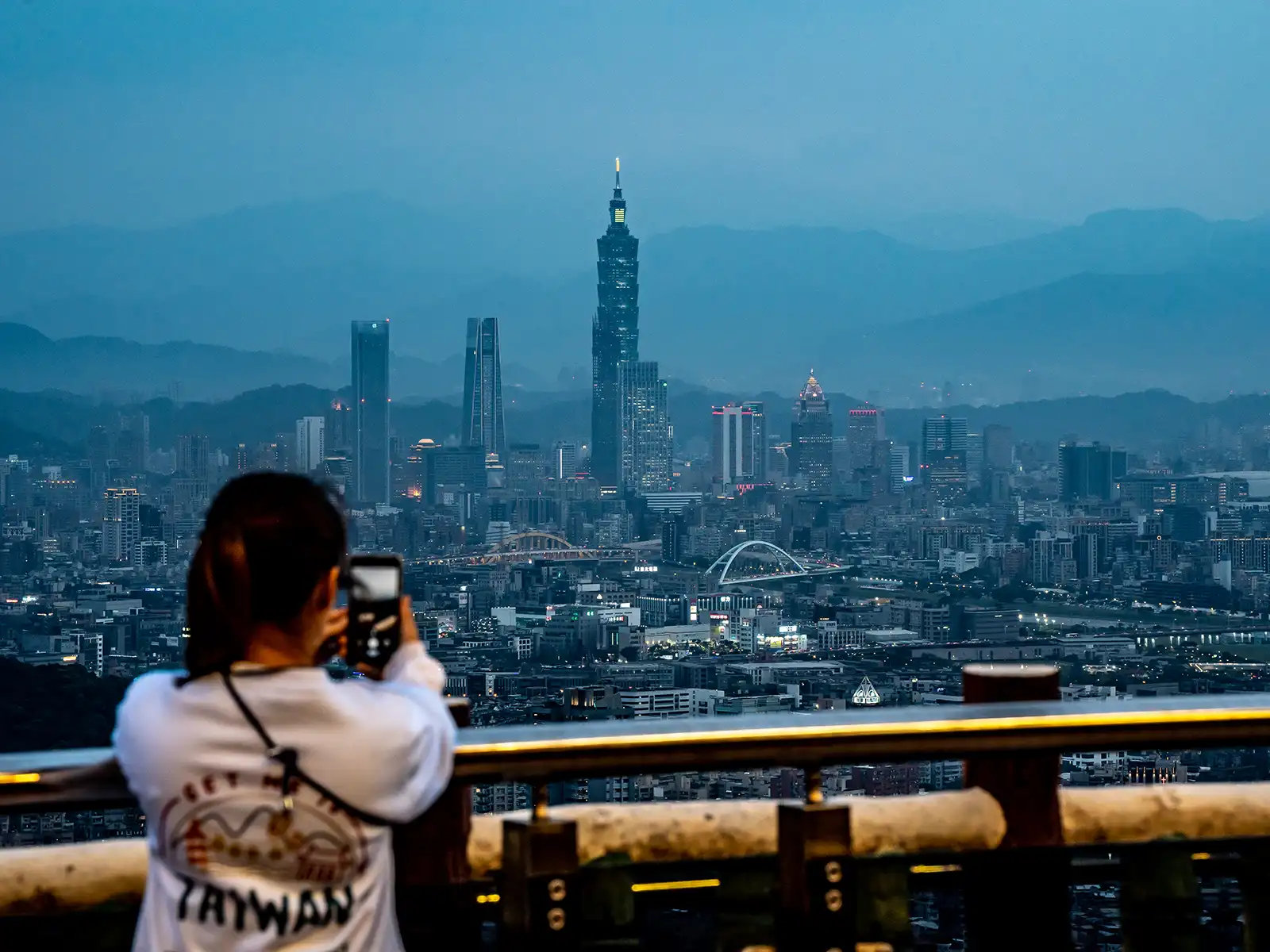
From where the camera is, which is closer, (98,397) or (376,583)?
(376,583)

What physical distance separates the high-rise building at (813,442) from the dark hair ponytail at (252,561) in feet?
187

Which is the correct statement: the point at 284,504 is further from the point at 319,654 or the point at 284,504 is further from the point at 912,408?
the point at 912,408

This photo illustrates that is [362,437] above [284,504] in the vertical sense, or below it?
above

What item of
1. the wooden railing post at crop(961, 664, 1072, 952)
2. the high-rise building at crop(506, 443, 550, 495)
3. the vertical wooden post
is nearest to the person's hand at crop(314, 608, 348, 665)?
the wooden railing post at crop(961, 664, 1072, 952)

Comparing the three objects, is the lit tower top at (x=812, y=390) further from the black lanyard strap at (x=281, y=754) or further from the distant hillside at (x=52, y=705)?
the black lanyard strap at (x=281, y=754)

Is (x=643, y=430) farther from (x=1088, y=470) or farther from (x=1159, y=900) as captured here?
(x=1159, y=900)

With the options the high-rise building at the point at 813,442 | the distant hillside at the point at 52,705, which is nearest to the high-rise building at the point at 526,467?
the high-rise building at the point at 813,442

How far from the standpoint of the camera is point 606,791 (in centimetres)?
183

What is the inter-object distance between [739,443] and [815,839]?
65.6 meters

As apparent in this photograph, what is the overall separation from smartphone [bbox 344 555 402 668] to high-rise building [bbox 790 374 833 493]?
187 ft

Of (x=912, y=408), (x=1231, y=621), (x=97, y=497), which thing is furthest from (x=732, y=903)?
(x=912, y=408)

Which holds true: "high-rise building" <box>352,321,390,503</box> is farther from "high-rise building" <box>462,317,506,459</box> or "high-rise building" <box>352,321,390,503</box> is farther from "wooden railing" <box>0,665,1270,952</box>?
"wooden railing" <box>0,665,1270,952</box>

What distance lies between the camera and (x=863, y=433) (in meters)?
65.5

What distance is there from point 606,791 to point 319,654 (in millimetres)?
469
